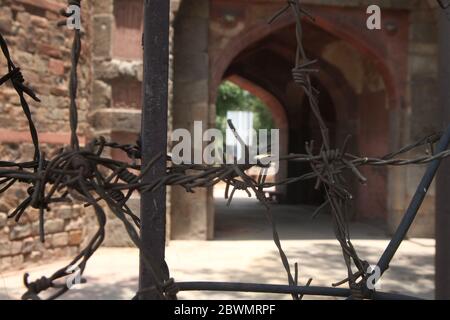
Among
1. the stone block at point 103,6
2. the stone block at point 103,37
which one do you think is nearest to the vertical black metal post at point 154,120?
the stone block at point 103,37

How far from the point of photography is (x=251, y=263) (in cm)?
528

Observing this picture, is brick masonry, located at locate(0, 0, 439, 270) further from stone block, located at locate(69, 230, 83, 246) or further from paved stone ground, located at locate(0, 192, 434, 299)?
paved stone ground, located at locate(0, 192, 434, 299)

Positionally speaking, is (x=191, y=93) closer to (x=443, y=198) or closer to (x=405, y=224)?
(x=443, y=198)

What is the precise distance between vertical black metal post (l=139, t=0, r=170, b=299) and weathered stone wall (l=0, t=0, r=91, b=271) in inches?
158

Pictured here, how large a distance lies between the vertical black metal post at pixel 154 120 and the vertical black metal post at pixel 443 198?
1.15 metres

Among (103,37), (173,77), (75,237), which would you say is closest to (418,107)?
(173,77)

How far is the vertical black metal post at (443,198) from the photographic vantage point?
1715mm

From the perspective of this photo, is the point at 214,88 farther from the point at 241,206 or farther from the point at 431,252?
the point at 241,206

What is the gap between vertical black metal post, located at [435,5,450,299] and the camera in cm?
171

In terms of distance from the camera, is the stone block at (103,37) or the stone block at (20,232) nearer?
the stone block at (20,232)

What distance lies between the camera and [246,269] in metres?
4.98

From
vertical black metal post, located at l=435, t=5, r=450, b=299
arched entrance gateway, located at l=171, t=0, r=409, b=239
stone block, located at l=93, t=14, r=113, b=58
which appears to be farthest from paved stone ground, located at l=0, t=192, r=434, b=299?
stone block, located at l=93, t=14, r=113, b=58

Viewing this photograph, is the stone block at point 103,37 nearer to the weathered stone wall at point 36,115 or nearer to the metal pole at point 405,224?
the weathered stone wall at point 36,115

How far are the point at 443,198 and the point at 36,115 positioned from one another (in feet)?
13.8
